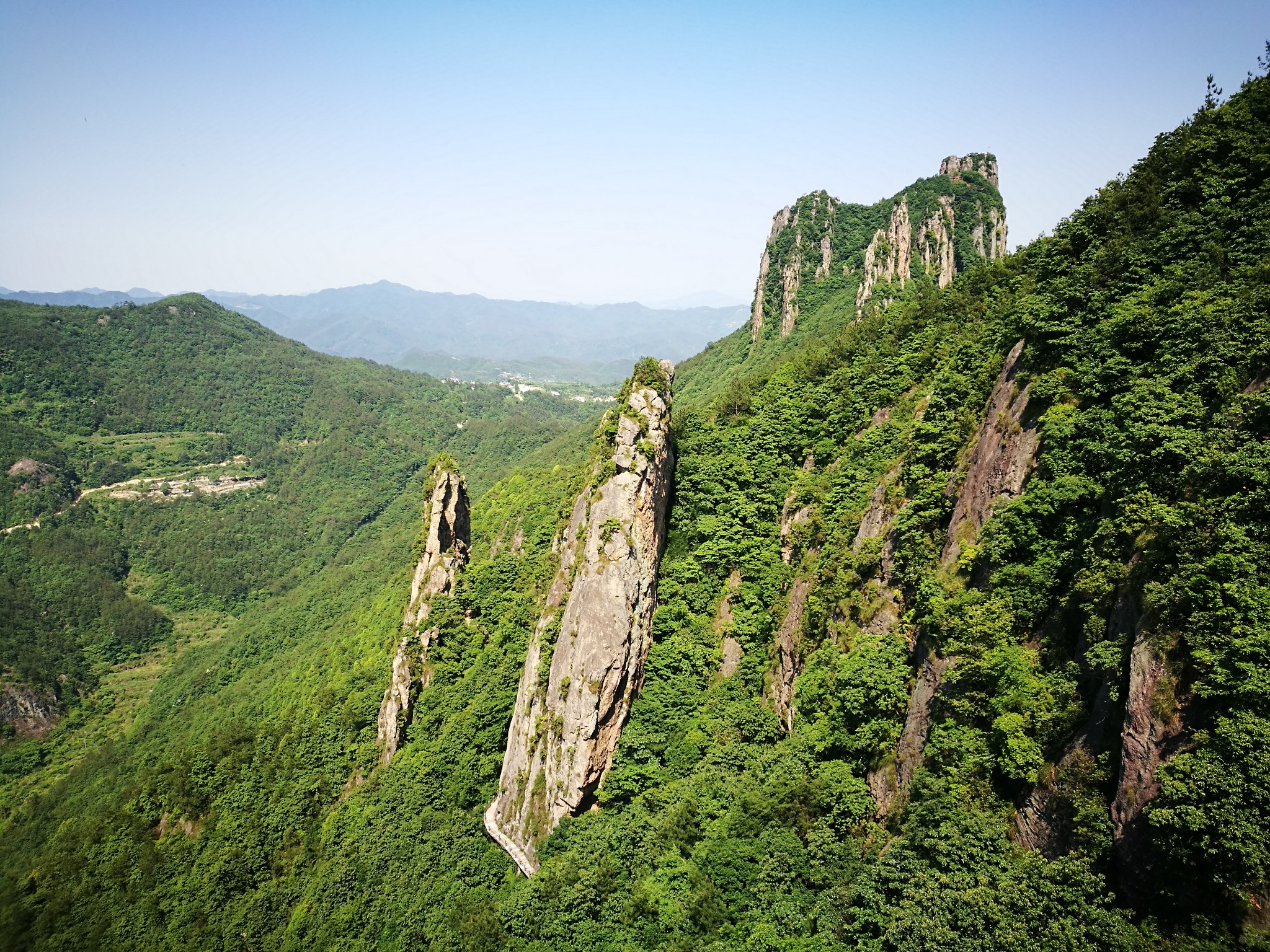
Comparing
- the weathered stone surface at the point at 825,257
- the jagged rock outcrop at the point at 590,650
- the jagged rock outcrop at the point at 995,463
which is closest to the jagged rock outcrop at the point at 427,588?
the jagged rock outcrop at the point at 590,650

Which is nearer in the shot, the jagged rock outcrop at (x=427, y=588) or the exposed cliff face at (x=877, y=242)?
the jagged rock outcrop at (x=427, y=588)

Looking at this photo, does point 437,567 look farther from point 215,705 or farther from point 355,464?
point 355,464

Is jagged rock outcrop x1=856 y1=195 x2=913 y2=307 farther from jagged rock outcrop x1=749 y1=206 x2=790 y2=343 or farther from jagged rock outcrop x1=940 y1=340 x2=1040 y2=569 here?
jagged rock outcrop x1=940 y1=340 x2=1040 y2=569

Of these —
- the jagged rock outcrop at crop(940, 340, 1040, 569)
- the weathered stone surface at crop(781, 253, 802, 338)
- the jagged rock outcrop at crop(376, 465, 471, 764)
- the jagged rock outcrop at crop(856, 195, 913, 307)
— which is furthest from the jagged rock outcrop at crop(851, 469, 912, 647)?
the weathered stone surface at crop(781, 253, 802, 338)

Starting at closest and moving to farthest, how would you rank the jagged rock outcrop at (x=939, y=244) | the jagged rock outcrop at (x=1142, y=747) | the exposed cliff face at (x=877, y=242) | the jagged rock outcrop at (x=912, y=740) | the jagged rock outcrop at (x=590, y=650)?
1. the jagged rock outcrop at (x=1142, y=747)
2. the jagged rock outcrop at (x=912, y=740)
3. the jagged rock outcrop at (x=590, y=650)
4. the jagged rock outcrop at (x=939, y=244)
5. the exposed cliff face at (x=877, y=242)

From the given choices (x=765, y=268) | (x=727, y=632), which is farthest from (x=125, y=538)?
(x=727, y=632)

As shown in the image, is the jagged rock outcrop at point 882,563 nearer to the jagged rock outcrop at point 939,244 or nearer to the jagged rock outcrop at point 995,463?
the jagged rock outcrop at point 995,463

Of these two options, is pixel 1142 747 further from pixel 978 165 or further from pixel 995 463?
pixel 978 165

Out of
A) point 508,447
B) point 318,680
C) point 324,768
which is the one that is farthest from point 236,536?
point 324,768

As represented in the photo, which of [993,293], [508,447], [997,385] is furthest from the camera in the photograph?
[508,447]
